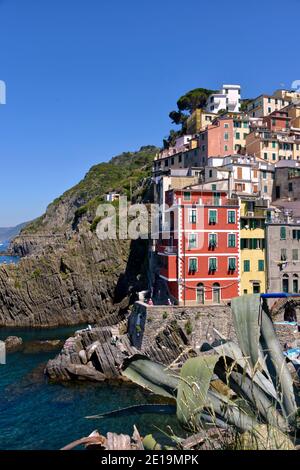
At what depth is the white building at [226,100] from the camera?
86.6 m

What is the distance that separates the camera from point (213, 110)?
8662 centimetres

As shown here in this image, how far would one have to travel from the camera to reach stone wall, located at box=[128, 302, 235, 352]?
3209 centimetres

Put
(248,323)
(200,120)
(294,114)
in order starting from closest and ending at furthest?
(248,323)
(294,114)
(200,120)

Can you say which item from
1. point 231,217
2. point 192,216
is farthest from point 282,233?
point 192,216

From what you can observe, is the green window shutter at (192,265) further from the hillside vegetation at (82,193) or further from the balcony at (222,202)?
the hillside vegetation at (82,193)

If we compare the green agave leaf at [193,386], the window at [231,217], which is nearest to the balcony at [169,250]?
the window at [231,217]

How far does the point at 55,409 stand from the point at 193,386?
926 inches

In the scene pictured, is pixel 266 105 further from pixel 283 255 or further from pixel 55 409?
pixel 55 409

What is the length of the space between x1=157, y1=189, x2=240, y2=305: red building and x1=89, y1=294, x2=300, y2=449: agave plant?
28520 mm

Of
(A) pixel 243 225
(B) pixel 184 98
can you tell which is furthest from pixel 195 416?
(B) pixel 184 98

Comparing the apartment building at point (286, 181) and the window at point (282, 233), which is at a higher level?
the apartment building at point (286, 181)

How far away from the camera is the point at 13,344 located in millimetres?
41188
